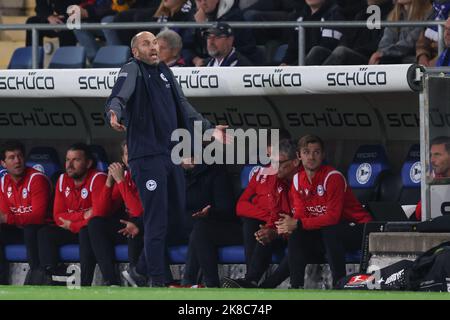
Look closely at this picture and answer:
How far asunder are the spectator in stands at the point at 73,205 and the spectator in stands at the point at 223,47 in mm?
1439

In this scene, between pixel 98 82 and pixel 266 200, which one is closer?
pixel 266 200

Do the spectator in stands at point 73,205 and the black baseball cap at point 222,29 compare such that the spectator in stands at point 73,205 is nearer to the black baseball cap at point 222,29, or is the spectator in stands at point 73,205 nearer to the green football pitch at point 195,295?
the black baseball cap at point 222,29

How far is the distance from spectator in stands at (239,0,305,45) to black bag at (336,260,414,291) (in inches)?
167

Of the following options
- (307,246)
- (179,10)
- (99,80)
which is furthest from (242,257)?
(179,10)

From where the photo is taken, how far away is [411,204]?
45.9ft

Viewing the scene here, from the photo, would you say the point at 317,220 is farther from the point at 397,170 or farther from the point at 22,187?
the point at 22,187

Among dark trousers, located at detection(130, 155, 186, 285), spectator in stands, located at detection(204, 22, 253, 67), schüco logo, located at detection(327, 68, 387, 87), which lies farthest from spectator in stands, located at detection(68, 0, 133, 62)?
dark trousers, located at detection(130, 155, 186, 285)

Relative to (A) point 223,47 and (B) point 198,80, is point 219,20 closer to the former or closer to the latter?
(A) point 223,47

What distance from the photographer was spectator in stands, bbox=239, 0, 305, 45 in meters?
16.1

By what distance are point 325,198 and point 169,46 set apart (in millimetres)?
2191

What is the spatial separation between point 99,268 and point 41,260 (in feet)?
1.79

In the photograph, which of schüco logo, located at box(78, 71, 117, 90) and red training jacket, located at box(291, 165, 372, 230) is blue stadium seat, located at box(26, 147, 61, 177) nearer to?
schüco logo, located at box(78, 71, 117, 90)

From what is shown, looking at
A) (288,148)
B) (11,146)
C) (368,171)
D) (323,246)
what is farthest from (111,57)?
(323,246)

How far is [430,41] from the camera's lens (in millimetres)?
14305
